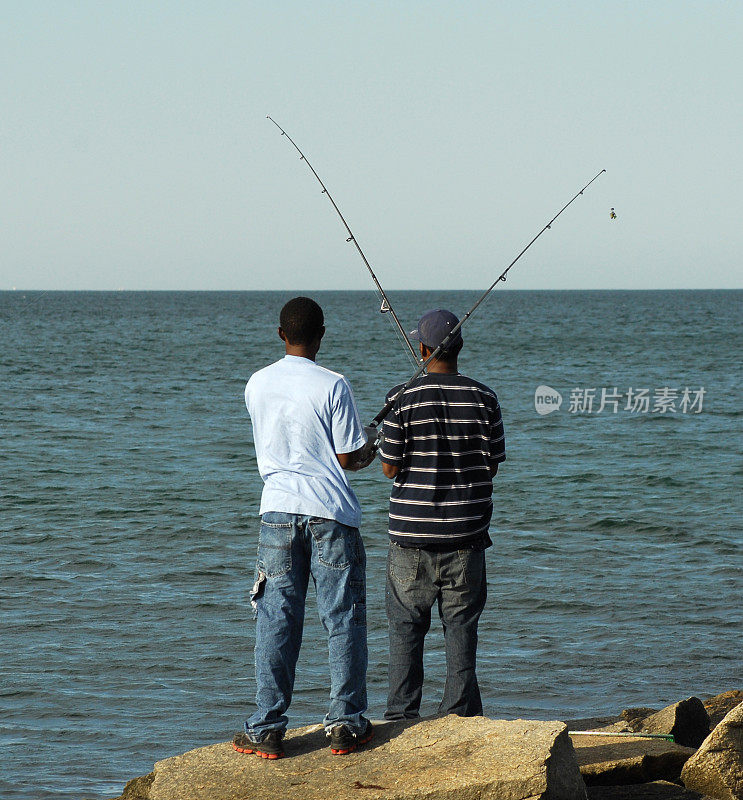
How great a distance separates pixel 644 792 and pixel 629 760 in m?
0.13

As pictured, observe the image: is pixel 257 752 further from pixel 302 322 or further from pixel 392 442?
pixel 302 322

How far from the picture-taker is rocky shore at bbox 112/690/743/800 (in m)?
3.53

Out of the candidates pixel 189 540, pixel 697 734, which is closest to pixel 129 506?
pixel 189 540

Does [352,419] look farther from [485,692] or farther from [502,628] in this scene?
[502,628]

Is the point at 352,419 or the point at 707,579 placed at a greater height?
the point at 352,419

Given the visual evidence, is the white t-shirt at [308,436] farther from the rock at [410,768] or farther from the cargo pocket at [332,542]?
the rock at [410,768]

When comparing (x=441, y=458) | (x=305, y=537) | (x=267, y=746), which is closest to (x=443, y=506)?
(x=441, y=458)

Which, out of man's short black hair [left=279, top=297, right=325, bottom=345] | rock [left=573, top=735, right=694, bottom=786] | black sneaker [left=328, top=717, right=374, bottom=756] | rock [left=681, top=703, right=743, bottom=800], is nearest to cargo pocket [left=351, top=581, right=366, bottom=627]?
black sneaker [left=328, top=717, right=374, bottom=756]

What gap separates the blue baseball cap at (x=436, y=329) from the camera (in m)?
4.19

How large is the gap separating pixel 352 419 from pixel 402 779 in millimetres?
1187

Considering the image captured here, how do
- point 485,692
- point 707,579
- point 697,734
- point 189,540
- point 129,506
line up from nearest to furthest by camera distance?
1. point 697,734
2. point 485,692
3. point 707,579
4. point 189,540
5. point 129,506

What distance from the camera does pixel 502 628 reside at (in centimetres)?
798

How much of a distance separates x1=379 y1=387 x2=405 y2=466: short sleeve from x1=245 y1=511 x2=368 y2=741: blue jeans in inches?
13.2

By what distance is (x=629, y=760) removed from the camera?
409 centimetres
